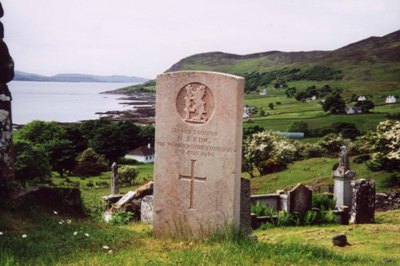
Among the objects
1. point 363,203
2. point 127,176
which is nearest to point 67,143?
point 127,176

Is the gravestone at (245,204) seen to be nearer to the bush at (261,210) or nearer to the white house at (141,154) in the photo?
the bush at (261,210)

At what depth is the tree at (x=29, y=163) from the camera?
46062 millimetres

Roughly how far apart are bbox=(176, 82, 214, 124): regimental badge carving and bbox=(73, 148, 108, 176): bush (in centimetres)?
5458

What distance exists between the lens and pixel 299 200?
1889 centimetres

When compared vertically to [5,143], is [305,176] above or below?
below

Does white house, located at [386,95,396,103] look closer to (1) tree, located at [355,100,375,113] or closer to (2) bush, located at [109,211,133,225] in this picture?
(1) tree, located at [355,100,375,113]

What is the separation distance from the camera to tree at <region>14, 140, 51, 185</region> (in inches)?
1813

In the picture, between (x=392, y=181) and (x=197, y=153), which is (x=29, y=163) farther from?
(x=197, y=153)

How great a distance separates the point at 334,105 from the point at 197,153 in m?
81.0

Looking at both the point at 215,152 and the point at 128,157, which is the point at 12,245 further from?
the point at 128,157

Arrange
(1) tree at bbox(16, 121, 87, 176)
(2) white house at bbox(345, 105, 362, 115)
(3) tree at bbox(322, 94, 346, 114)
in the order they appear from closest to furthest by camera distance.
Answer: (1) tree at bbox(16, 121, 87, 176) < (2) white house at bbox(345, 105, 362, 115) < (3) tree at bbox(322, 94, 346, 114)

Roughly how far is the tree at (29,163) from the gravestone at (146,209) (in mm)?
32623

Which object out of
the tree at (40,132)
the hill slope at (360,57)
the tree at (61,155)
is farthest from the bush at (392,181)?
the hill slope at (360,57)

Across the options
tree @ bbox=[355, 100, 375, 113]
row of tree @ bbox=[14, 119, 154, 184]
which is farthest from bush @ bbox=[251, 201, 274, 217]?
tree @ bbox=[355, 100, 375, 113]
